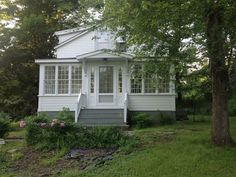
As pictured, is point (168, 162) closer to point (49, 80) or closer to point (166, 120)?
point (166, 120)

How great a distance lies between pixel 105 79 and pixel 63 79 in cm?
229

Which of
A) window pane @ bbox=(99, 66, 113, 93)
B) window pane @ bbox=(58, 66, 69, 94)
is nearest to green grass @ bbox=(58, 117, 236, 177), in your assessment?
window pane @ bbox=(99, 66, 113, 93)

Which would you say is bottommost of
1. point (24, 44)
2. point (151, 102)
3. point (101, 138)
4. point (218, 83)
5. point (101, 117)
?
point (101, 138)

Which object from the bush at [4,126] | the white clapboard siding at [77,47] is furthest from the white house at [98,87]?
the bush at [4,126]

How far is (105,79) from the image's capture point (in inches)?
660

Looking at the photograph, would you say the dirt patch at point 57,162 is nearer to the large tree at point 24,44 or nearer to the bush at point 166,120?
the bush at point 166,120

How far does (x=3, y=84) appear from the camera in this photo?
74.7 feet

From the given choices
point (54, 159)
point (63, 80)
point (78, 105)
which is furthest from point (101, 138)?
point (63, 80)

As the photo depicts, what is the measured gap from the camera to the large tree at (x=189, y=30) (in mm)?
7266

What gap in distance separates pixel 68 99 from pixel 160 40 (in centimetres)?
891

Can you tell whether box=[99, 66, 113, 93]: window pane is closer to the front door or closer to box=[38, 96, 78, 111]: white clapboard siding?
the front door

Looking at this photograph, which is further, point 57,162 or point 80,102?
point 80,102

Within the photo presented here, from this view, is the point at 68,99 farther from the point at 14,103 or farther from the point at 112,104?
the point at 14,103

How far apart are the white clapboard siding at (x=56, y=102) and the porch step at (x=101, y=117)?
1.10 meters
